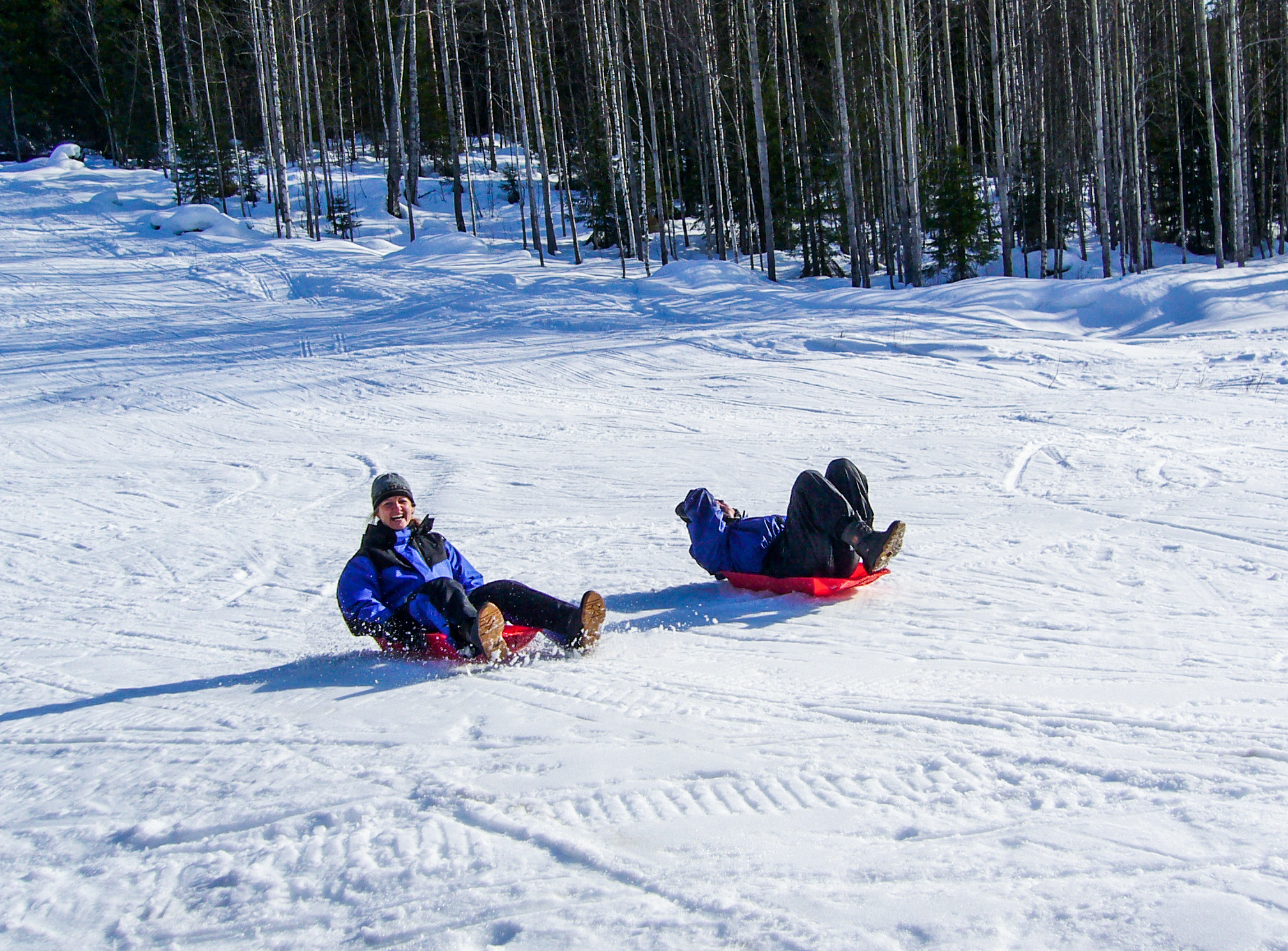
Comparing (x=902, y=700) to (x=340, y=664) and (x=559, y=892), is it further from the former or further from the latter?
(x=340, y=664)

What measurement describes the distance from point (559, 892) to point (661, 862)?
240mm

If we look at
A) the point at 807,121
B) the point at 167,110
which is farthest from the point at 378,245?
the point at 807,121

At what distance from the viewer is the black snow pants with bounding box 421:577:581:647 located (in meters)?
3.58

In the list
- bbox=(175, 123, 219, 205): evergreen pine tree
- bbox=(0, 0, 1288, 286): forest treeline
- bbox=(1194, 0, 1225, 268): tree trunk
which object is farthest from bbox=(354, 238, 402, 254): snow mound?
bbox=(1194, 0, 1225, 268): tree trunk

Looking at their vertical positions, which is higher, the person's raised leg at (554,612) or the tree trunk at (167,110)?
the tree trunk at (167,110)

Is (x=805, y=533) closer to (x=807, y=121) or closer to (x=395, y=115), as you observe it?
(x=807, y=121)

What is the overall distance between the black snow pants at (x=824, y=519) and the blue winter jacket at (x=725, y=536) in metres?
0.13

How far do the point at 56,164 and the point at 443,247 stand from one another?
20690mm

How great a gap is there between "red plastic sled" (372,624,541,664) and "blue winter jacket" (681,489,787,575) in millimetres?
1067

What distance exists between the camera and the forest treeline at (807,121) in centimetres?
1944

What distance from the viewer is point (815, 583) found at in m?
4.43

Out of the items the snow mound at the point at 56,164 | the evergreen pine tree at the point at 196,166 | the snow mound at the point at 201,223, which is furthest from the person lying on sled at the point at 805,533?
the snow mound at the point at 56,164

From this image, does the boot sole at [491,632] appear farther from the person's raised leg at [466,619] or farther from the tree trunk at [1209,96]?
the tree trunk at [1209,96]

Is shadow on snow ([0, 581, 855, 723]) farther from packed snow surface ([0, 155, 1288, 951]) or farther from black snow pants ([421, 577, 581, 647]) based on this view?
black snow pants ([421, 577, 581, 647])
